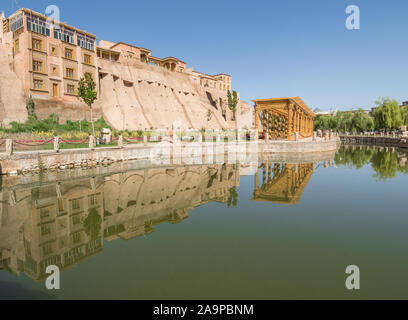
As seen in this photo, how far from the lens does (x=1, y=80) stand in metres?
26.6

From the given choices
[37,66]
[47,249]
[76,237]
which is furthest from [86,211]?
[37,66]

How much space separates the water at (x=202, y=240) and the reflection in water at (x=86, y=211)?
0.04 meters

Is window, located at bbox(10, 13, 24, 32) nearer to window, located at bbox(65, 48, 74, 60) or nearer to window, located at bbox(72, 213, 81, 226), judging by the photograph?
window, located at bbox(65, 48, 74, 60)

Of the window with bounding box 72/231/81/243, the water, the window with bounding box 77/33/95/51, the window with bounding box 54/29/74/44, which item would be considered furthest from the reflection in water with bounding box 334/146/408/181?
the window with bounding box 77/33/95/51

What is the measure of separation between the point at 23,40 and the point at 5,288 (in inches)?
1285

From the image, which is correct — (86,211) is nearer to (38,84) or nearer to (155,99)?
(38,84)

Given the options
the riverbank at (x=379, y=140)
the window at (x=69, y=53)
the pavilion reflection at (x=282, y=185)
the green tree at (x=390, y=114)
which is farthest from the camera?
the green tree at (x=390, y=114)

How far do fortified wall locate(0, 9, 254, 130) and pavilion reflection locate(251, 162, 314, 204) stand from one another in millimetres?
27788

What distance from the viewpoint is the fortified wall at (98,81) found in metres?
27.5

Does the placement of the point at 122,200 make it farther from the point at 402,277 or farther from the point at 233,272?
the point at 402,277

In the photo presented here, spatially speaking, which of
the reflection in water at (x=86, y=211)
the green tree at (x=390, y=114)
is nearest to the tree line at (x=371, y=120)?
the green tree at (x=390, y=114)

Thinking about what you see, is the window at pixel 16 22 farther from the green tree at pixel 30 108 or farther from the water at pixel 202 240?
the water at pixel 202 240

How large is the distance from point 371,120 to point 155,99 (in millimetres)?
56357
